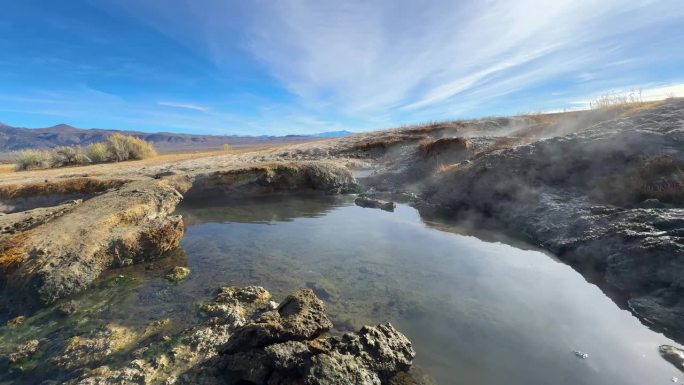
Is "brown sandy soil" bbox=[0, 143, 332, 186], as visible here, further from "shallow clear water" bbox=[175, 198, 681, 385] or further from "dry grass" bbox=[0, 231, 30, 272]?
"dry grass" bbox=[0, 231, 30, 272]

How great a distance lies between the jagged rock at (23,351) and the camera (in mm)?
5238

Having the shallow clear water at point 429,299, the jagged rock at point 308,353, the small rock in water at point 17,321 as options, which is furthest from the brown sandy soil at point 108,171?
the jagged rock at point 308,353

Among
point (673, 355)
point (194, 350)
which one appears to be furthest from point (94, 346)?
point (673, 355)

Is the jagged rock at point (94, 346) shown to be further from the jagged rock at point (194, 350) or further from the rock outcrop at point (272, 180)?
the rock outcrop at point (272, 180)

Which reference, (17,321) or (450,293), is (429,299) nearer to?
(450,293)

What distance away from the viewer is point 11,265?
23.6ft

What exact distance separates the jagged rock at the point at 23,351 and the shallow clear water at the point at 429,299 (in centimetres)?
20

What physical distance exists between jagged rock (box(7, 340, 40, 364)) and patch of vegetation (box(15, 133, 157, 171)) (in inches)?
1154

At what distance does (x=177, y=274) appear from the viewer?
311 inches

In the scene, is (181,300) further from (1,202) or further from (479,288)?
(1,202)

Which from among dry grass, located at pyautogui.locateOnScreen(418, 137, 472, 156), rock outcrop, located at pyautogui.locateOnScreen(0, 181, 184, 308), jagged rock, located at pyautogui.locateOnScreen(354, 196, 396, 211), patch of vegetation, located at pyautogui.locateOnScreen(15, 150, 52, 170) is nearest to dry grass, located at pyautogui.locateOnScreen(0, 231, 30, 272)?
rock outcrop, located at pyautogui.locateOnScreen(0, 181, 184, 308)

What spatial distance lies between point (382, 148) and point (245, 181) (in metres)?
12.4

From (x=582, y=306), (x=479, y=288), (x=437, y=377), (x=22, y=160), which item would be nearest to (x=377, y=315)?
(x=437, y=377)

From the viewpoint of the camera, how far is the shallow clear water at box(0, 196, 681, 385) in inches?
191
